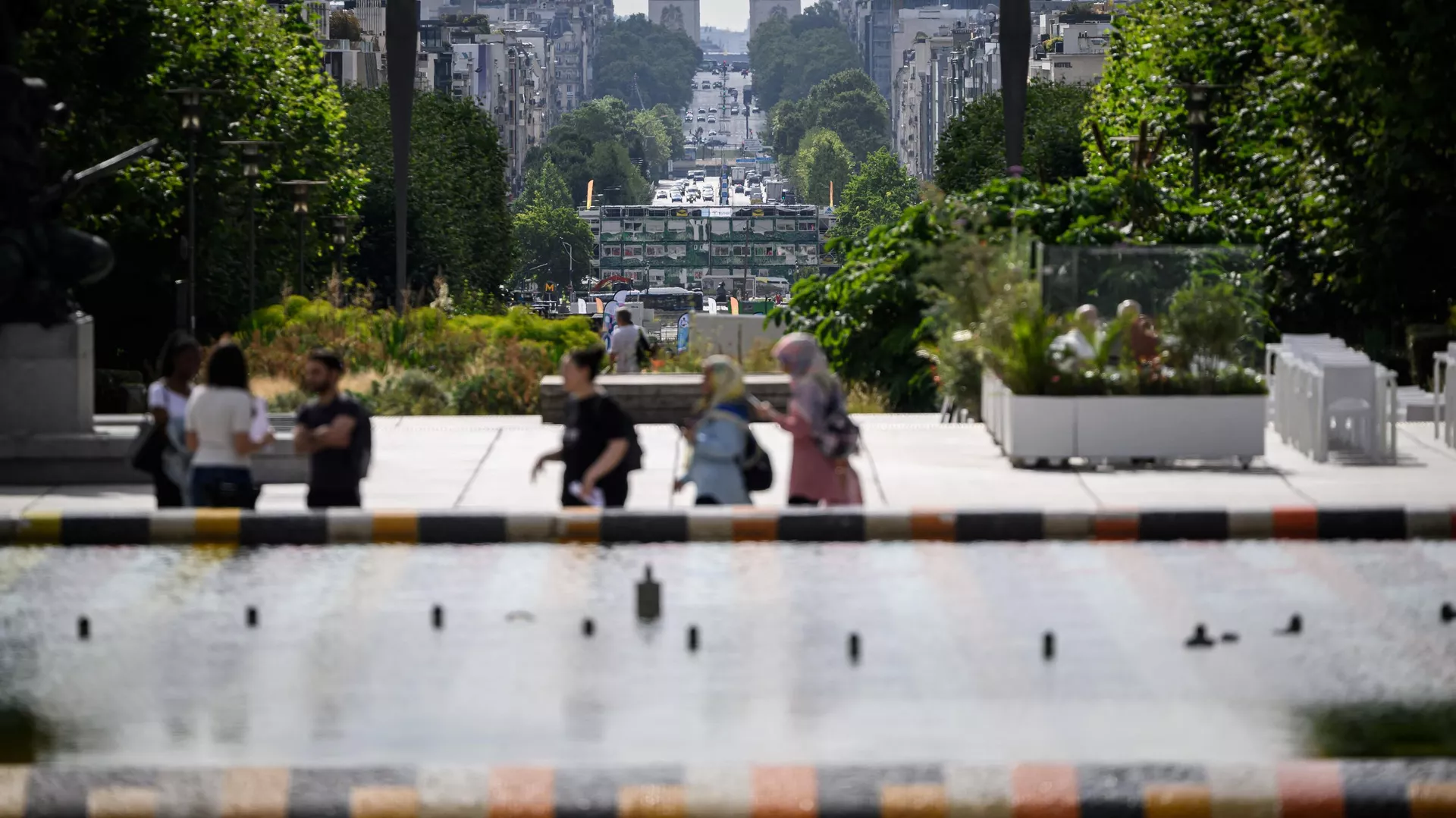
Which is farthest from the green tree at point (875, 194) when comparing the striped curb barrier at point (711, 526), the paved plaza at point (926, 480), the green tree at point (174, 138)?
the striped curb barrier at point (711, 526)

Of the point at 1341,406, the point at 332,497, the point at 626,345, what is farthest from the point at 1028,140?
the point at 332,497

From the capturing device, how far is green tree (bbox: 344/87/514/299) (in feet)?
266

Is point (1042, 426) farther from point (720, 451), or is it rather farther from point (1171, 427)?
point (720, 451)

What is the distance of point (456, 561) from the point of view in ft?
41.0

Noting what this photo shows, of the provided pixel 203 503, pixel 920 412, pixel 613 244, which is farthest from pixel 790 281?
pixel 203 503

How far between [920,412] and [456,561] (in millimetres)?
17929

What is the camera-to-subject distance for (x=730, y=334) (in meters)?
41.8

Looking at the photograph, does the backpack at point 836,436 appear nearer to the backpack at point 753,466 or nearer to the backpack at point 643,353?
the backpack at point 753,466

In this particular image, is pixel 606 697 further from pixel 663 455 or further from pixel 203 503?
pixel 663 455

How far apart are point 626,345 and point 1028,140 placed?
51597mm

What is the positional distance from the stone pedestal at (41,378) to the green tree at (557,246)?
16768 centimetres

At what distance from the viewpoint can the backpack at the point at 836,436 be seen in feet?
46.2

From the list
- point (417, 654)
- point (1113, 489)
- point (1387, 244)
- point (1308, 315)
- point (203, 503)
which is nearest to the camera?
point (417, 654)

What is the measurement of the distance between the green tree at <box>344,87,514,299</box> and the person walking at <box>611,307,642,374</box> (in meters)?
39.3
